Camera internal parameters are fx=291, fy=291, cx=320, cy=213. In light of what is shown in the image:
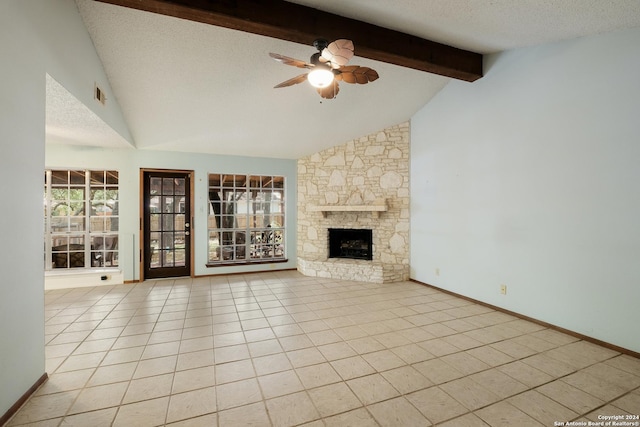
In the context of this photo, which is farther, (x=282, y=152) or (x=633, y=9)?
(x=282, y=152)

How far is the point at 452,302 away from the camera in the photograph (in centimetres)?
407

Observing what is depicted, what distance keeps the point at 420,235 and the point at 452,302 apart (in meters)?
1.30

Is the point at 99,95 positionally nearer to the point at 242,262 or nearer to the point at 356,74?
the point at 356,74

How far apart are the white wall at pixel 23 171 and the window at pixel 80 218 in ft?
10.9

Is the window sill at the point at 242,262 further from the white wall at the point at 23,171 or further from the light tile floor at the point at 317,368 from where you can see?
the white wall at the point at 23,171

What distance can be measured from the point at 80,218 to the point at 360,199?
4945mm

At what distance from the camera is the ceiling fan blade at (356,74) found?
2613mm

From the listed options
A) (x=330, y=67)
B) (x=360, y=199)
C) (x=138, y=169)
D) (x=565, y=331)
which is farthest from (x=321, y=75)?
(x=138, y=169)

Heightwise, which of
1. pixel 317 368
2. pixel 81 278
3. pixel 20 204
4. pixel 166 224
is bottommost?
pixel 317 368

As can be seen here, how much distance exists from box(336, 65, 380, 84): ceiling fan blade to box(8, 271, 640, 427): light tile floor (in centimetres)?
252

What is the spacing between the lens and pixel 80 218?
5.01 metres

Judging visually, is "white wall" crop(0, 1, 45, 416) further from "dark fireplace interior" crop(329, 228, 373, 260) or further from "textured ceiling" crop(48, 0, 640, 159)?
"dark fireplace interior" crop(329, 228, 373, 260)

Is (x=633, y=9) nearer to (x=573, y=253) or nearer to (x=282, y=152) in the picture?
(x=573, y=253)

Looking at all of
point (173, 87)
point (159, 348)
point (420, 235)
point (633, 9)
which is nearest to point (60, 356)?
point (159, 348)
